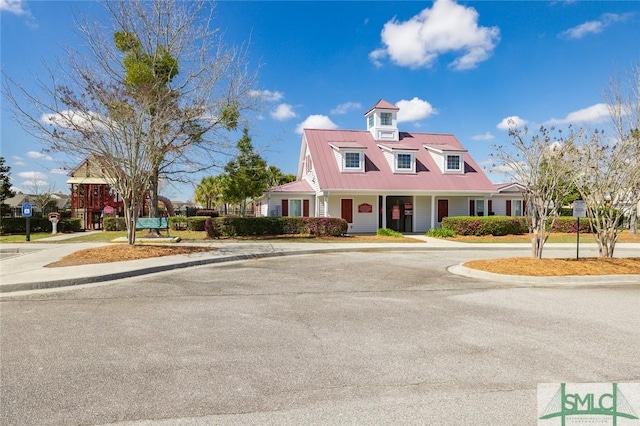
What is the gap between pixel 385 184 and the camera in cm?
2567

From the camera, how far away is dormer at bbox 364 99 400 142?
29719 mm

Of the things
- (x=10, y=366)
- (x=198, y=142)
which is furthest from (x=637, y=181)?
(x=198, y=142)

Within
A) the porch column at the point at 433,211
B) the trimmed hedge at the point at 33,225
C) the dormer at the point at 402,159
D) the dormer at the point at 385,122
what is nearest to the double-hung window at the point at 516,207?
the porch column at the point at 433,211

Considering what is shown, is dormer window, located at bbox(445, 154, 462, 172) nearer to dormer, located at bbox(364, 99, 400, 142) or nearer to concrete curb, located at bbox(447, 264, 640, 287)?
dormer, located at bbox(364, 99, 400, 142)

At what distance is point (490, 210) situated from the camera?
1161 inches

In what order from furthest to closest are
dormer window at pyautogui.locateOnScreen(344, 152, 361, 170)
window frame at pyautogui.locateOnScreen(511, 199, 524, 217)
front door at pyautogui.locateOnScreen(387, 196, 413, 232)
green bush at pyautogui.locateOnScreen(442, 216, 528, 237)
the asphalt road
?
window frame at pyautogui.locateOnScreen(511, 199, 524, 217) → front door at pyautogui.locateOnScreen(387, 196, 413, 232) → dormer window at pyautogui.locateOnScreen(344, 152, 361, 170) → green bush at pyautogui.locateOnScreen(442, 216, 528, 237) → the asphalt road

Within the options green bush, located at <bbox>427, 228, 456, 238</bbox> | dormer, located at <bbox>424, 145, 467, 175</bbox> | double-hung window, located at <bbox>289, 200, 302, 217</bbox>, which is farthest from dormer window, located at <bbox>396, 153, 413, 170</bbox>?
double-hung window, located at <bbox>289, 200, 302, 217</bbox>

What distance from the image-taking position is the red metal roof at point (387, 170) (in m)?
25.5

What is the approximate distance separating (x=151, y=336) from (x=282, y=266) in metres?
7.01

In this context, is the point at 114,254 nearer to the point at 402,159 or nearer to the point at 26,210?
the point at 26,210

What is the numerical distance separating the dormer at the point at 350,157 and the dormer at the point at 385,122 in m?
3.87

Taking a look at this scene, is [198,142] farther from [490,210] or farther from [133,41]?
[490,210]

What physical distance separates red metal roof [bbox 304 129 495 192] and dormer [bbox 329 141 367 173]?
0.97 ft

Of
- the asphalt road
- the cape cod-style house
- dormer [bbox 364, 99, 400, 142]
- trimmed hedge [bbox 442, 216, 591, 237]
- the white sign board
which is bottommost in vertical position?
the asphalt road
